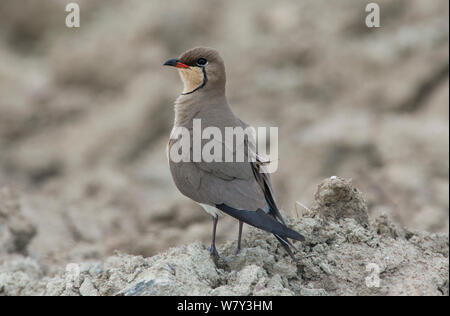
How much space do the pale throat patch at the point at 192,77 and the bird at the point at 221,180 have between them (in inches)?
1.8

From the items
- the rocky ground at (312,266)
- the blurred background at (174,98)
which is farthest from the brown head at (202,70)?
the blurred background at (174,98)

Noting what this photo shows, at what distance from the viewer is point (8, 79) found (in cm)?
1080

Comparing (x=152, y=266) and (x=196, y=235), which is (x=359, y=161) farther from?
(x=152, y=266)

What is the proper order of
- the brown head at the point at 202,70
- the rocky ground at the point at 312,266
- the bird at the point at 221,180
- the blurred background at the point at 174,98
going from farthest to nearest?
the blurred background at the point at 174,98
the brown head at the point at 202,70
the bird at the point at 221,180
the rocky ground at the point at 312,266

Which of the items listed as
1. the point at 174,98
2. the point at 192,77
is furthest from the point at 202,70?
the point at 174,98

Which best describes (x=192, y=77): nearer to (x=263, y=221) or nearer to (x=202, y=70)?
(x=202, y=70)

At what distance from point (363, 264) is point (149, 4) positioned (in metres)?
8.39

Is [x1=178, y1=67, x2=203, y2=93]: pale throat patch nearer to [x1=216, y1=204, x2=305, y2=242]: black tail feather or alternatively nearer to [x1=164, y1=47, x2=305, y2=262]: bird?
[x1=164, y1=47, x2=305, y2=262]: bird

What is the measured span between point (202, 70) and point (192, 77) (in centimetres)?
8

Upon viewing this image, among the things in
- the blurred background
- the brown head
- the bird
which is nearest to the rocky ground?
the bird

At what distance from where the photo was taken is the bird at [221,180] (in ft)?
12.4

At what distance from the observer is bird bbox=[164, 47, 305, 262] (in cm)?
379

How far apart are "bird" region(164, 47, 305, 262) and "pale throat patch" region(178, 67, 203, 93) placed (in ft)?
0.15

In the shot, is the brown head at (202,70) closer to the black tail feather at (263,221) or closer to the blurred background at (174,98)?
the black tail feather at (263,221)
